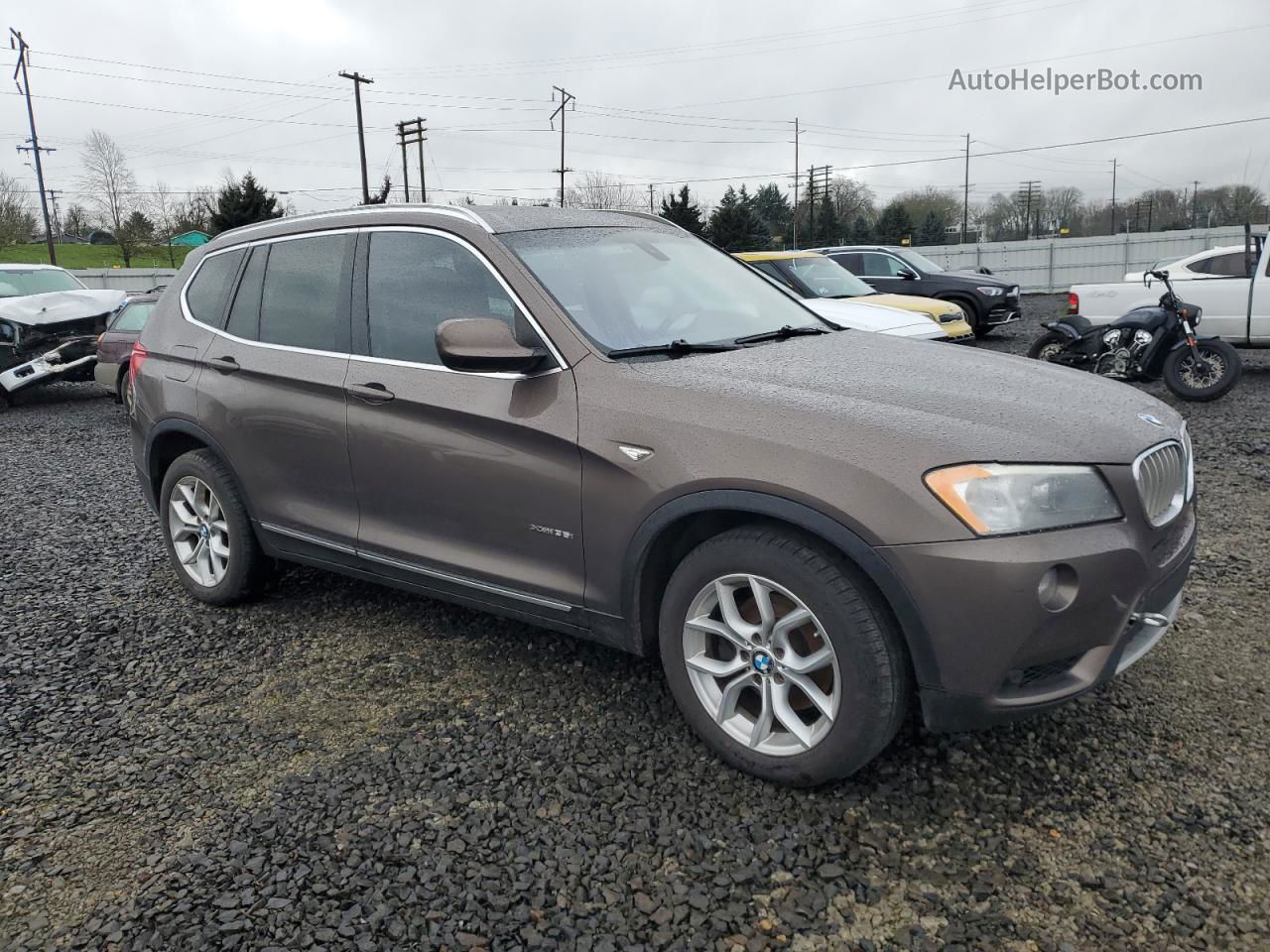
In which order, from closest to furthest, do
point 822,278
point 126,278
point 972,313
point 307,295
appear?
point 307,295 → point 822,278 → point 972,313 → point 126,278

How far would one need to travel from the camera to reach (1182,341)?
10000 mm

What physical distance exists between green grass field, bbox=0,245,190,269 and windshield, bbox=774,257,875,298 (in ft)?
166

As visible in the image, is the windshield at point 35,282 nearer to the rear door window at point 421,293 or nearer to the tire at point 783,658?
the rear door window at point 421,293

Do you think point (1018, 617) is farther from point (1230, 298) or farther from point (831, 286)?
point (1230, 298)

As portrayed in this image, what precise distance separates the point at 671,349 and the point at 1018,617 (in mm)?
1427

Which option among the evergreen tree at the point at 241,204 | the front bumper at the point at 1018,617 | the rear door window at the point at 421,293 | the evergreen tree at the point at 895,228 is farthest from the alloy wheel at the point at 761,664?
the evergreen tree at the point at 895,228

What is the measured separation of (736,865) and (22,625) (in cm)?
369

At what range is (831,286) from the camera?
12016mm

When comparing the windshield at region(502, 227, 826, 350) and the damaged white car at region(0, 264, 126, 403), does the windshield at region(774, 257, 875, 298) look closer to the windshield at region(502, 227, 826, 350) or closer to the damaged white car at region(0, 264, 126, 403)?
the windshield at region(502, 227, 826, 350)

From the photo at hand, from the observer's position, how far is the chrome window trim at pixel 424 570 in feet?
10.5

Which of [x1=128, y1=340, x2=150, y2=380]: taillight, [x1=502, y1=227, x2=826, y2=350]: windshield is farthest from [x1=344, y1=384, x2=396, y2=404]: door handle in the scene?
[x1=128, y1=340, x2=150, y2=380]: taillight

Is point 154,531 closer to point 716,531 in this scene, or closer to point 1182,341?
point 716,531

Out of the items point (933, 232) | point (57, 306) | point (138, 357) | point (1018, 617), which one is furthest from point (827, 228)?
point (1018, 617)

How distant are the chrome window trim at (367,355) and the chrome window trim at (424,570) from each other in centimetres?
74
